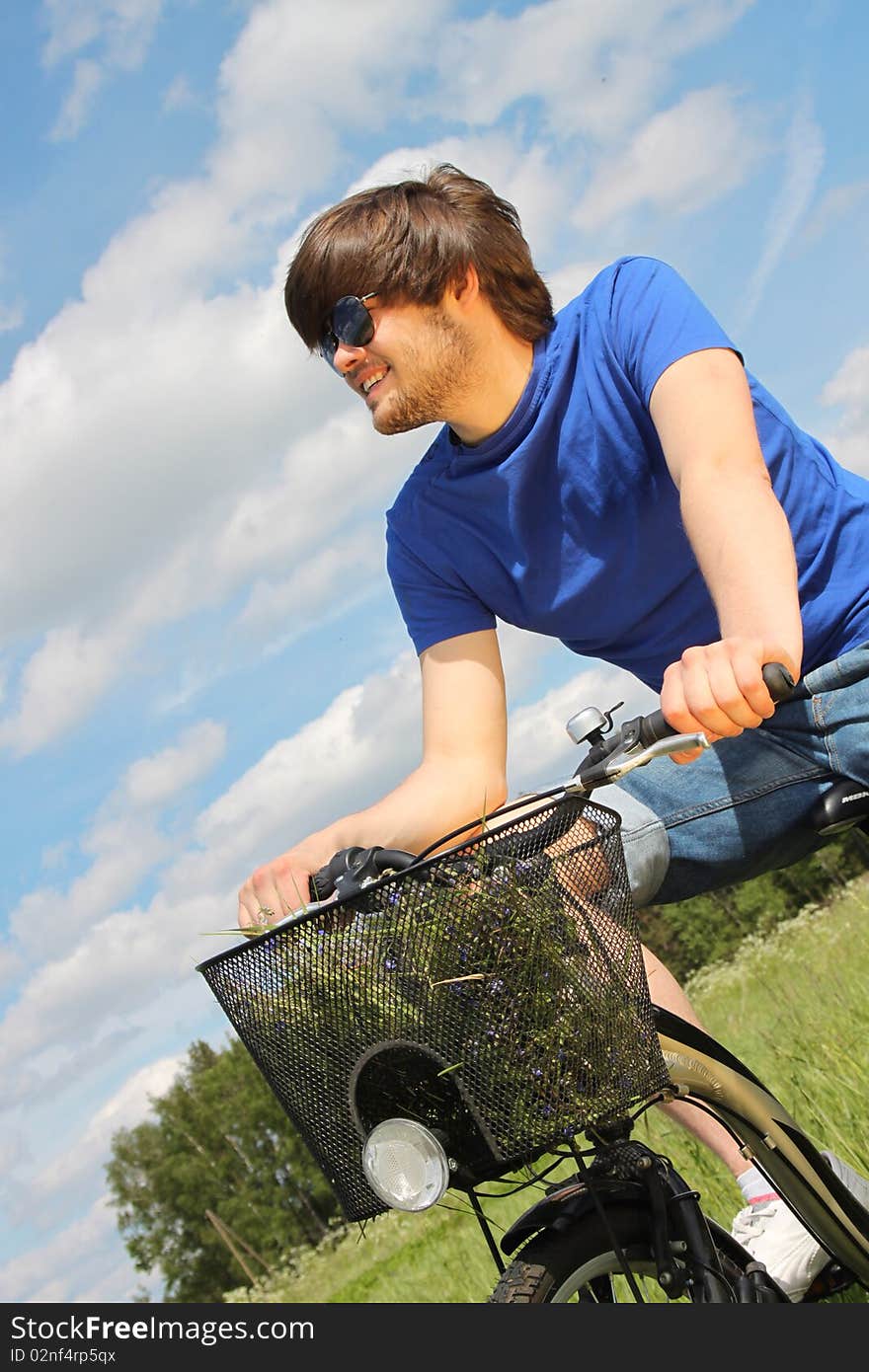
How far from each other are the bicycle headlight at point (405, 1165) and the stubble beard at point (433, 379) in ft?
5.35

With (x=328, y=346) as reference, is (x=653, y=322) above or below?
below

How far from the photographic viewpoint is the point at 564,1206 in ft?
6.41

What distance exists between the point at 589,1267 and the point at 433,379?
181 centimetres

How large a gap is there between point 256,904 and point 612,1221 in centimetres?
77

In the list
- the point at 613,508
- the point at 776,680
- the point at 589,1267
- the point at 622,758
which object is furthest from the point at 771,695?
the point at 613,508

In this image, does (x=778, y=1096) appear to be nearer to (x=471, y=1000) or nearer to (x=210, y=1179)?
(x=471, y=1000)

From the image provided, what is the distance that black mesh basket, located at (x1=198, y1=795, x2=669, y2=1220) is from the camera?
1720 mm

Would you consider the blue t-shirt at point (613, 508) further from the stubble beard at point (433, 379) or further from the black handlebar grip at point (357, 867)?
the black handlebar grip at point (357, 867)

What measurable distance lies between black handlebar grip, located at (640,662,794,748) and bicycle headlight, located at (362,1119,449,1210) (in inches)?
23.3

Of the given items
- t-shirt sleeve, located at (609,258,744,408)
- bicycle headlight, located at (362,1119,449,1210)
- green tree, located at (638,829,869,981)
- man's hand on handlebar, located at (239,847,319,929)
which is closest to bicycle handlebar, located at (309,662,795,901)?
man's hand on handlebar, located at (239,847,319,929)

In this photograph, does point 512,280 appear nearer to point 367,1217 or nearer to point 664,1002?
point 664,1002

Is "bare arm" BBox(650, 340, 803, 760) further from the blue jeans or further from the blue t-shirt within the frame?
the blue jeans

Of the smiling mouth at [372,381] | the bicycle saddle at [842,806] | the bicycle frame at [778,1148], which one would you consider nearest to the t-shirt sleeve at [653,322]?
the smiling mouth at [372,381]

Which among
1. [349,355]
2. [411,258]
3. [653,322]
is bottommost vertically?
[653,322]
